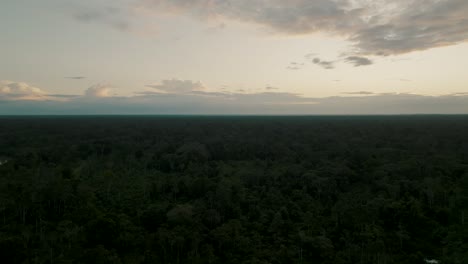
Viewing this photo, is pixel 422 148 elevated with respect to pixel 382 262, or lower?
elevated

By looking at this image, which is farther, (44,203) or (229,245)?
(44,203)

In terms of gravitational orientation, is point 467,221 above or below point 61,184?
below

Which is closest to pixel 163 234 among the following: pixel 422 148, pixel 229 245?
pixel 229 245

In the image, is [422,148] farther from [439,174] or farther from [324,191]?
[324,191]

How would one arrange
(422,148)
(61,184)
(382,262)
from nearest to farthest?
(382,262), (61,184), (422,148)

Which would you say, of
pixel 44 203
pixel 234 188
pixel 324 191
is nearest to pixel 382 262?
pixel 324 191

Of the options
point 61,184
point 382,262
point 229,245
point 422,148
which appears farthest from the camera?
point 422,148

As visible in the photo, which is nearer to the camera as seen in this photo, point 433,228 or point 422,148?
point 433,228

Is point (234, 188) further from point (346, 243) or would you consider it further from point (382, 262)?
point (382, 262)

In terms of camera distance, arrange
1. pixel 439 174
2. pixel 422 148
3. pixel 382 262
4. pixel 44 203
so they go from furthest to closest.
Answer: pixel 422 148, pixel 439 174, pixel 44 203, pixel 382 262
